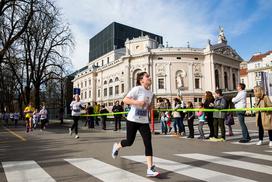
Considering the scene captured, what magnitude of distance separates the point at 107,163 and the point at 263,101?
19.6ft

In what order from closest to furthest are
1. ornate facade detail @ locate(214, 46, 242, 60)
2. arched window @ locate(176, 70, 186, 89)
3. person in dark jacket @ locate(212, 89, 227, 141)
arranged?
person in dark jacket @ locate(212, 89, 227, 141) → arched window @ locate(176, 70, 186, 89) → ornate facade detail @ locate(214, 46, 242, 60)

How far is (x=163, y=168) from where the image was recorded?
546 cm

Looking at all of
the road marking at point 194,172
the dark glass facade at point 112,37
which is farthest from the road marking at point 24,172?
the dark glass facade at point 112,37

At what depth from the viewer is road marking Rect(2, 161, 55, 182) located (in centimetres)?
469

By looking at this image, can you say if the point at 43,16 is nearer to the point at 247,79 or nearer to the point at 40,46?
the point at 40,46

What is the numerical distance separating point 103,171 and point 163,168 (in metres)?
1.16

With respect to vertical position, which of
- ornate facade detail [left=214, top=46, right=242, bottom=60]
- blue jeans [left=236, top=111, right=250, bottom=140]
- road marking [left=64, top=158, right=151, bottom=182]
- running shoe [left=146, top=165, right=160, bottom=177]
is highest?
ornate facade detail [left=214, top=46, right=242, bottom=60]

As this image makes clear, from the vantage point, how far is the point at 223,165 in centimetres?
568

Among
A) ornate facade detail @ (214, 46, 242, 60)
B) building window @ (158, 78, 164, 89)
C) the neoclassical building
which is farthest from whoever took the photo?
ornate facade detail @ (214, 46, 242, 60)

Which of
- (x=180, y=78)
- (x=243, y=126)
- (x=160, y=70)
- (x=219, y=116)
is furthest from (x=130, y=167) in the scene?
(x=160, y=70)

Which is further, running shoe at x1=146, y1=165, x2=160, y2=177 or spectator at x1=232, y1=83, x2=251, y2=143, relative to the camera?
spectator at x1=232, y1=83, x2=251, y2=143

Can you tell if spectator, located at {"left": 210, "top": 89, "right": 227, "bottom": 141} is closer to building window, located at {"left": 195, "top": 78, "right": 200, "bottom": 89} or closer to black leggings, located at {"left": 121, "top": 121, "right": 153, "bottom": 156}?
black leggings, located at {"left": 121, "top": 121, "right": 153, "bottom": 156}

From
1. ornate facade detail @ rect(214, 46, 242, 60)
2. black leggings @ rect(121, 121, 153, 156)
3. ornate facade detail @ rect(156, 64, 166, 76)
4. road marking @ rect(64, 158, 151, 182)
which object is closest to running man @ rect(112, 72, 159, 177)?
black leggings @ rect(121, 121, 153, 156)

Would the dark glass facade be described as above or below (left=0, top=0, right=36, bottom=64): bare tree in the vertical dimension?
above
